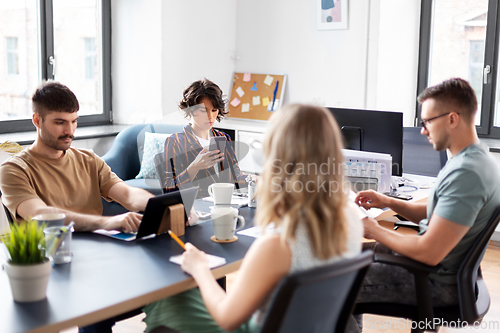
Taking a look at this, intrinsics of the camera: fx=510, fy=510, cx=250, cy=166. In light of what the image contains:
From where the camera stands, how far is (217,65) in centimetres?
512

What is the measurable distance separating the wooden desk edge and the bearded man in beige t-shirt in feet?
1.43

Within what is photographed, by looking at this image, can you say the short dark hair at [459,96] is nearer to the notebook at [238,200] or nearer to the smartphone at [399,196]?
the smartphone at [399,196]

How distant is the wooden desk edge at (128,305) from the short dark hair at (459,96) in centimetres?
96

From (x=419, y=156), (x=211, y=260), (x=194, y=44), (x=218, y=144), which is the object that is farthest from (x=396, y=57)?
(x=211, y=260)

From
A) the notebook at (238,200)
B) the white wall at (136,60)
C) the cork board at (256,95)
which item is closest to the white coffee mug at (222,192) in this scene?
the notebook at (238,200)

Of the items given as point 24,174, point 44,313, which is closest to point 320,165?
point 44,313

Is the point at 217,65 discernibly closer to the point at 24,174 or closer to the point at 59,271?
the point at 24,174

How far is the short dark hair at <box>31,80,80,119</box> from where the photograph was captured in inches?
79.6

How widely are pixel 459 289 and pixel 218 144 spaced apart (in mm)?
1343

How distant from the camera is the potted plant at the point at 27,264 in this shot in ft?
4.02

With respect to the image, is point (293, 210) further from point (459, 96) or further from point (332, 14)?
point (332, 14)

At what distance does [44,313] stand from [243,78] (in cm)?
426

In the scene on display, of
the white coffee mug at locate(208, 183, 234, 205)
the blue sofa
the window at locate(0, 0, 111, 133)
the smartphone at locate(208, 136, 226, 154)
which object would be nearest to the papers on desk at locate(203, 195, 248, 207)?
the white coffee mug at locate(208, 183, 234, 205)

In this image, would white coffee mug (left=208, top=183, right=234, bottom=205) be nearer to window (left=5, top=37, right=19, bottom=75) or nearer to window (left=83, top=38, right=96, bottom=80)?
window (left=5, top=37, right=19, bottom=75)
